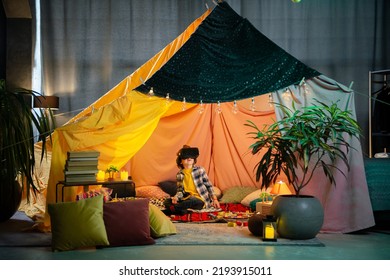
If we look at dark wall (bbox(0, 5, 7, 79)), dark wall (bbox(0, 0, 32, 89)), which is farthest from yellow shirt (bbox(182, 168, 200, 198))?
dark wall (bbox(0, 5, 7, 79))

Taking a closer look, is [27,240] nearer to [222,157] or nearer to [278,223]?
[278,223]

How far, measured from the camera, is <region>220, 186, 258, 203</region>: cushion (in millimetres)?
6512

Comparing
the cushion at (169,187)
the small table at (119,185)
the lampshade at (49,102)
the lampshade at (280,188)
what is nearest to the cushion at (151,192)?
the cushion at (169,187)

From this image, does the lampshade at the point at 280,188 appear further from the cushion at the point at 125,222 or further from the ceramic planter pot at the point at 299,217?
the cushion at the point at 125,222

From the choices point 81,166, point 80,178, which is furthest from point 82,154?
point 80,178

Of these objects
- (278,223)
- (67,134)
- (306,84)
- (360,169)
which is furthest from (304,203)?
(67,134)

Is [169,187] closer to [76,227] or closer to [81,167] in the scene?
[81,167]

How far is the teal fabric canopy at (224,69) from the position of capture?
5.25 metres

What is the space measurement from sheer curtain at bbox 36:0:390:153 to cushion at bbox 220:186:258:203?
2.11 metres

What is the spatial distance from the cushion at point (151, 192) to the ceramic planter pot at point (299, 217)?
2019mm

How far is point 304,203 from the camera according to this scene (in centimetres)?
471

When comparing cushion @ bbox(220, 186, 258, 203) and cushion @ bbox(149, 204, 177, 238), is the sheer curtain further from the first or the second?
cushion @ bbox(149, 204, 177, 238)

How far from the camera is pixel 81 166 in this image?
17.3ft

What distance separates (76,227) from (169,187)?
8.00 feet
